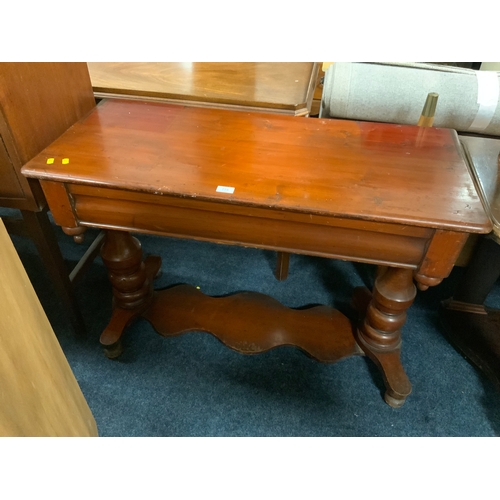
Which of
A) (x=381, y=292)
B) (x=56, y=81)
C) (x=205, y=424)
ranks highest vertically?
(x=56, y=81)

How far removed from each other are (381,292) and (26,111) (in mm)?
946

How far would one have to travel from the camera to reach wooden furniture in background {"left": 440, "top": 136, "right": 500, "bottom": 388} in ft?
3.60

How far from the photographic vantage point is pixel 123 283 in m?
1.25

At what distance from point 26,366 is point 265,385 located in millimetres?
872

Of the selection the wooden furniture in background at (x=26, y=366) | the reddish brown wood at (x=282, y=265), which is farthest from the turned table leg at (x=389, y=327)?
the wooden furniture in background at (x=26, y=366)

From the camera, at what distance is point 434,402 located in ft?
3.94

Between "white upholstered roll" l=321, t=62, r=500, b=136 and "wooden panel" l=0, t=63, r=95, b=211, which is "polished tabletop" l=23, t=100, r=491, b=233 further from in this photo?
"white upholstered roll" l=321, t=62, r=500, b=136

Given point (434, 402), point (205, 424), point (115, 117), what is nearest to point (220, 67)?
Result: point (115, 117)

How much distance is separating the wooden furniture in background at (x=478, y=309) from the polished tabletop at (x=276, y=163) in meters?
0.16

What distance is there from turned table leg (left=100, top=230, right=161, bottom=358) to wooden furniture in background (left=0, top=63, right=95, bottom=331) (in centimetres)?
14

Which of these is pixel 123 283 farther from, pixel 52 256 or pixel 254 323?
pixel 254 323

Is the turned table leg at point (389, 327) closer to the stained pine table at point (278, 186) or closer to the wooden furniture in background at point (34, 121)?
the stained pine table at point (278, 186)

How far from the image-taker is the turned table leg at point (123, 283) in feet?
3.85

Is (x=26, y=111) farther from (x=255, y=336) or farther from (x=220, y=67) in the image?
(x=255, y=336)
